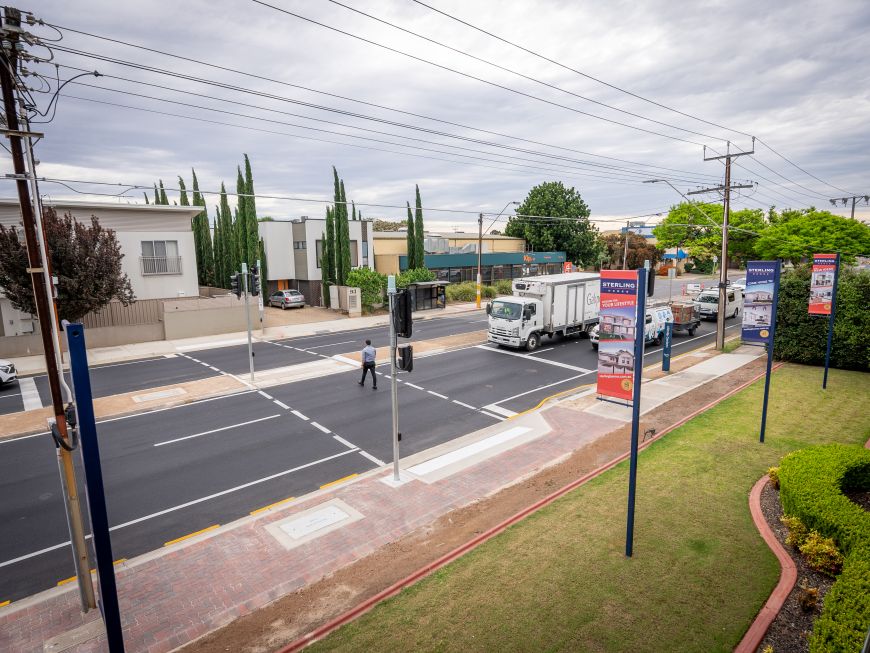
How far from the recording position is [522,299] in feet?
80.4

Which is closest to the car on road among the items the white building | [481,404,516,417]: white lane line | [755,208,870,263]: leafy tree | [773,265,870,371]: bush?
the white building

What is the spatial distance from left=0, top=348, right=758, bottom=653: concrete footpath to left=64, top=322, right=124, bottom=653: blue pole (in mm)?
2380

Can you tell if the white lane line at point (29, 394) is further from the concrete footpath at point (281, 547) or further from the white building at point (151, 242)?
the concrete footpath at point (281, 547)

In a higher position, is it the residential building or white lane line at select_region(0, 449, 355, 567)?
the residential building

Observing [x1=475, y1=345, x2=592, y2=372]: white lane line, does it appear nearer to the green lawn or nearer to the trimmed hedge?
the green lawn

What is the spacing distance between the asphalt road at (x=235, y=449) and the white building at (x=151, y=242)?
692 inches

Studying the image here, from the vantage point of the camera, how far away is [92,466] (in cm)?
431

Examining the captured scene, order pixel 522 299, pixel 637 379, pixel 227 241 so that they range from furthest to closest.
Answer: pixel 227 241
pixel 522 299
pixel 637 379

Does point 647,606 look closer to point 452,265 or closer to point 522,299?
point 522,299

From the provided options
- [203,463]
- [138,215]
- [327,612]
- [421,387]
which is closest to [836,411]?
[421,387]

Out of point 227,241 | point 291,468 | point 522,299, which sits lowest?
point 291,468

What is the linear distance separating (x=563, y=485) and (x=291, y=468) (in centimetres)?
641

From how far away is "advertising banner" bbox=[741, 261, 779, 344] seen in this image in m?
12.5

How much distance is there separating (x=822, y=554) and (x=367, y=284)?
114 ft
